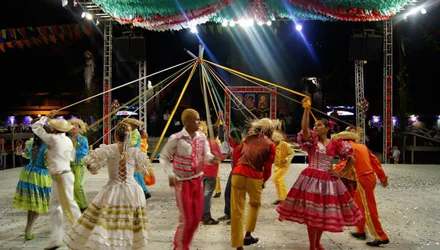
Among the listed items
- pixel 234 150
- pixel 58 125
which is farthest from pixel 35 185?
pixel 234 150

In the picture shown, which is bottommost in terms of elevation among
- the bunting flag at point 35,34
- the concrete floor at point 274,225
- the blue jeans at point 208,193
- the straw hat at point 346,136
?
the concrete floor at point 274,225

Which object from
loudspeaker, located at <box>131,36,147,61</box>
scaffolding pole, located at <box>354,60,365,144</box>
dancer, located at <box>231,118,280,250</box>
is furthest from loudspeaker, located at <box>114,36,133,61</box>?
dancer, located at <box>231,118,280,250</box>

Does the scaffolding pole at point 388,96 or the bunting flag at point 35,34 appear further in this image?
the scaffolding pole at point 388,96

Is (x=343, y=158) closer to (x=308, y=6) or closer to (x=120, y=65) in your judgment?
(x=308, y=6)

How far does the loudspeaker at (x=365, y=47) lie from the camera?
15.1 m

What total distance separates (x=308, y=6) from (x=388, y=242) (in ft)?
27.5

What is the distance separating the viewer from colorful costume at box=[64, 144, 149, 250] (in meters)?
4.41

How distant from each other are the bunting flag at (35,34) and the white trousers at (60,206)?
11675 mm

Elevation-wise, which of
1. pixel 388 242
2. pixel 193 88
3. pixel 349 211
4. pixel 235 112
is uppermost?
pixel 193 88

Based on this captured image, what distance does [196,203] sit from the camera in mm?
4734

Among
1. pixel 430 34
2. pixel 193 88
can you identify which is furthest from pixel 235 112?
pixel 430 34

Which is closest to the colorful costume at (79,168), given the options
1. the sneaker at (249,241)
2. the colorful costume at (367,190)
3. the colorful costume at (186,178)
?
the colorful costume at (186,178)

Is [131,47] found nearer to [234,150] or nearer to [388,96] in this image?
[388,96]

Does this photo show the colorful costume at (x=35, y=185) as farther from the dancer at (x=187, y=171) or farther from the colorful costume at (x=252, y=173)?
the colorful costume at (x=252, y=173)
